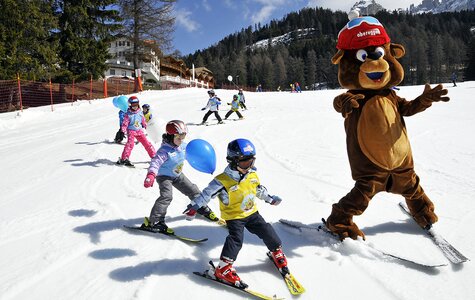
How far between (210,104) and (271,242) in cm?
1149

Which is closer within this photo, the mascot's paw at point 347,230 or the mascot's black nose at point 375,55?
the mascot's black nose at point 375,55

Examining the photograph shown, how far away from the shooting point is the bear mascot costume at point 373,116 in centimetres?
367

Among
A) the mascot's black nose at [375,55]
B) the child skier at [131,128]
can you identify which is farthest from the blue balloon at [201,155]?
the child skier at [131,128]

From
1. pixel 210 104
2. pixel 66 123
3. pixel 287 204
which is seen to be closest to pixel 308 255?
pixel 287 204

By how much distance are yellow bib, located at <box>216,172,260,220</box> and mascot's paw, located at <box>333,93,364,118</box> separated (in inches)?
54.0

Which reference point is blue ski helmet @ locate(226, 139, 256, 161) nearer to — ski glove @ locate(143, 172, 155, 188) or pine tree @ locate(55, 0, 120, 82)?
ski glove @ locate(143, 172, 155, 188)

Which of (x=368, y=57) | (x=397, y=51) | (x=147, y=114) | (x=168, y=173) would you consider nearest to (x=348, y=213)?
(x=368, y=57)

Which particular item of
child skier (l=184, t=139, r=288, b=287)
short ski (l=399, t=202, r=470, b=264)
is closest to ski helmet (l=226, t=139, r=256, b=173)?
child skier (l=184, t=139, r=288, b=287)

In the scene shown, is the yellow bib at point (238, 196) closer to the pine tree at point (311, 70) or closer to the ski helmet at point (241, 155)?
the ski helmet at point (241, 155)

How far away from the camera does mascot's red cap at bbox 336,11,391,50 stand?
3.77 m

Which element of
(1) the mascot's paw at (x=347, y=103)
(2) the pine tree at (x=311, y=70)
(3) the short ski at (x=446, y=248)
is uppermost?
(2) the pine tree at (x=311, y=70)

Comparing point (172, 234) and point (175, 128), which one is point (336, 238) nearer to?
point (172, 234)

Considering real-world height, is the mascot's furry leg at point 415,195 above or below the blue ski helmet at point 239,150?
below

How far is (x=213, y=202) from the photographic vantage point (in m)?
5.68
